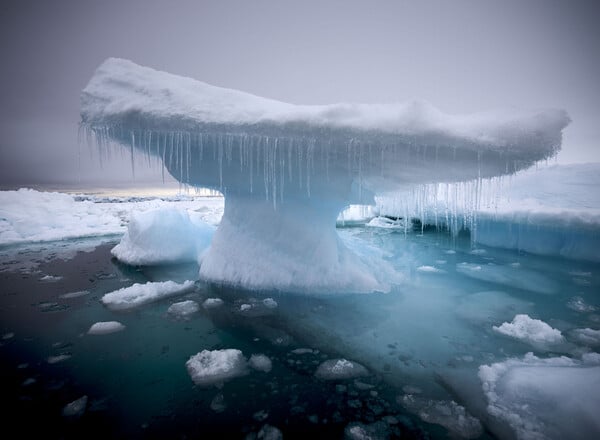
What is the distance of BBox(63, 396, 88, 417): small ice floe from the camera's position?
6.75 feet

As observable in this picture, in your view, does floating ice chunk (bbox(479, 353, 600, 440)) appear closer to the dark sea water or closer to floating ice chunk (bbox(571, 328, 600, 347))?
the dark sea water

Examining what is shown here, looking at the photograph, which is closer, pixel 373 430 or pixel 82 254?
pixel 373 430

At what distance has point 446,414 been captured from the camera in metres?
2.13

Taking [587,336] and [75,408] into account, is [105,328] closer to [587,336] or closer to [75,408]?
[75,408]

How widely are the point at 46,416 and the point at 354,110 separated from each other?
4.27 m

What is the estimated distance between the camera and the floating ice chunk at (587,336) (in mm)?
3225

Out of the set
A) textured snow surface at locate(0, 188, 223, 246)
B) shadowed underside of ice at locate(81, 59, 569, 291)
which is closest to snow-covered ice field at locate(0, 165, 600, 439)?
shadowed underside of ice at locate(81, 59, 569, 291)

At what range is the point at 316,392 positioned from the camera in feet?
7.75

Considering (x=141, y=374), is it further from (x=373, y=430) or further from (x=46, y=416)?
(x=373, y=430)

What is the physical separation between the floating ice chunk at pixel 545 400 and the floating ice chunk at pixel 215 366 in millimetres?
2202

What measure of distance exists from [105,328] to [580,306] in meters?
7.24

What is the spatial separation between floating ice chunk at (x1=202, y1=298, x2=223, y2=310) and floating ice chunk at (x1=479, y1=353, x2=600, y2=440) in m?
3.46

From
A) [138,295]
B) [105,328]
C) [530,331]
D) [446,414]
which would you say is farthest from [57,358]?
[530,331]

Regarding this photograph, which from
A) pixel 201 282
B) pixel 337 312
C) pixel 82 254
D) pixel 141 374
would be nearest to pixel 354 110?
pixel 337 312
